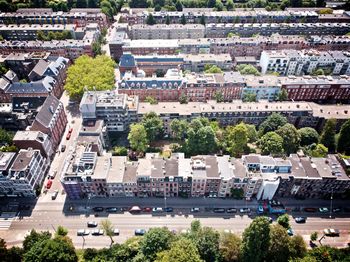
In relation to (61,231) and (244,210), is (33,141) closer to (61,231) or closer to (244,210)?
(61,231)

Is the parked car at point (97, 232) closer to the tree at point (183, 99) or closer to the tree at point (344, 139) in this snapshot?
the tree at point (183, 99)

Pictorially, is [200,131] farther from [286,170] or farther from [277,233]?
[277,233]

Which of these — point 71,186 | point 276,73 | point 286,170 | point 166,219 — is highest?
point 276,73

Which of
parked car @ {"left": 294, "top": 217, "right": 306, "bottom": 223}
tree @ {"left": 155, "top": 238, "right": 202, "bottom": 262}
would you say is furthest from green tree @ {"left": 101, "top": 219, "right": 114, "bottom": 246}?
parked car @ {"left": 294, "top": 217, "right": 306, "bottom": 223}

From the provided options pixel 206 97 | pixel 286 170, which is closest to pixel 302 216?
pixel 286 170

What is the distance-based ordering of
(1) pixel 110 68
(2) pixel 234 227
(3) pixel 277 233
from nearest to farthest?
(3) pixel 277 233 → (2) pixel 234 227 → (1) pixel 110 68

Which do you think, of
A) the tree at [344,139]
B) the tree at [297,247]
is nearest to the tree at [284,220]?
the tree at [297,247]
